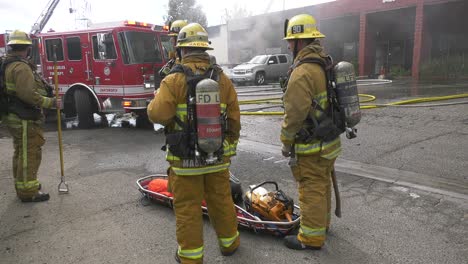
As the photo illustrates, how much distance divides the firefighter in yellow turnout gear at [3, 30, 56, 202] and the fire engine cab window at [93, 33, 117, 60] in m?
4.08

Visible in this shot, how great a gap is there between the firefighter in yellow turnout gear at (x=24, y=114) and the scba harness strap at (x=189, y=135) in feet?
7.28

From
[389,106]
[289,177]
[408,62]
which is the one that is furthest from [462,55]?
[289,177]

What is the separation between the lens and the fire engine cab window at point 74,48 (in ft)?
29.5

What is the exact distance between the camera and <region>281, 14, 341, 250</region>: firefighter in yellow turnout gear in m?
3.07

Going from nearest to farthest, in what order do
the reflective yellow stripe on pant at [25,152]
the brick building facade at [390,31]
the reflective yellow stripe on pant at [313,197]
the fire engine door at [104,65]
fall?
the reflective yellow stripe on pant at [313,197]
the reflective yellow stripe on pant at [25,152]
the fire engine door at [104,65]
the brick building facade at [390,31]

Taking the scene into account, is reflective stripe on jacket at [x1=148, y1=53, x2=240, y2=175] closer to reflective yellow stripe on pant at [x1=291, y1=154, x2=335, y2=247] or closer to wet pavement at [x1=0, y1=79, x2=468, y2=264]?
reflective yellow stripe on pant at [x1=291, y1=154, x2=335, y2=247]

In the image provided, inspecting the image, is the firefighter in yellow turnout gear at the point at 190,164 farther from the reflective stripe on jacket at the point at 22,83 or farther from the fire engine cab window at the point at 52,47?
the fire engine cab window at the point at 52,47

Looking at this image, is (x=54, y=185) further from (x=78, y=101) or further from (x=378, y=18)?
(x=378, y=18)

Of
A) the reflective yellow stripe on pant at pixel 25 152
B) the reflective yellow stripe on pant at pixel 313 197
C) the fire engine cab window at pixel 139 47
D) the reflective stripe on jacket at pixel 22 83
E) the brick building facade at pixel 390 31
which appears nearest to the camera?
the reflective yellow stripe on pant at pixel 313 197

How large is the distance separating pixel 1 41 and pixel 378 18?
62.3 feet

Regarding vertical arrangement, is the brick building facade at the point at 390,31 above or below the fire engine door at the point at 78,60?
above

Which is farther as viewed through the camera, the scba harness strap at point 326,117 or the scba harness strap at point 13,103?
the scba harness strap at point 13,103

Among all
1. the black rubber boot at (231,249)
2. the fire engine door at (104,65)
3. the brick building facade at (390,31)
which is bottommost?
the black rubber boot at (231,249)

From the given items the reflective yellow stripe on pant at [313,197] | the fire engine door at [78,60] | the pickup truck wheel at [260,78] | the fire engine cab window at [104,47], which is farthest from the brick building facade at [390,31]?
the reflective yellow stripe on pant at [313,197]
